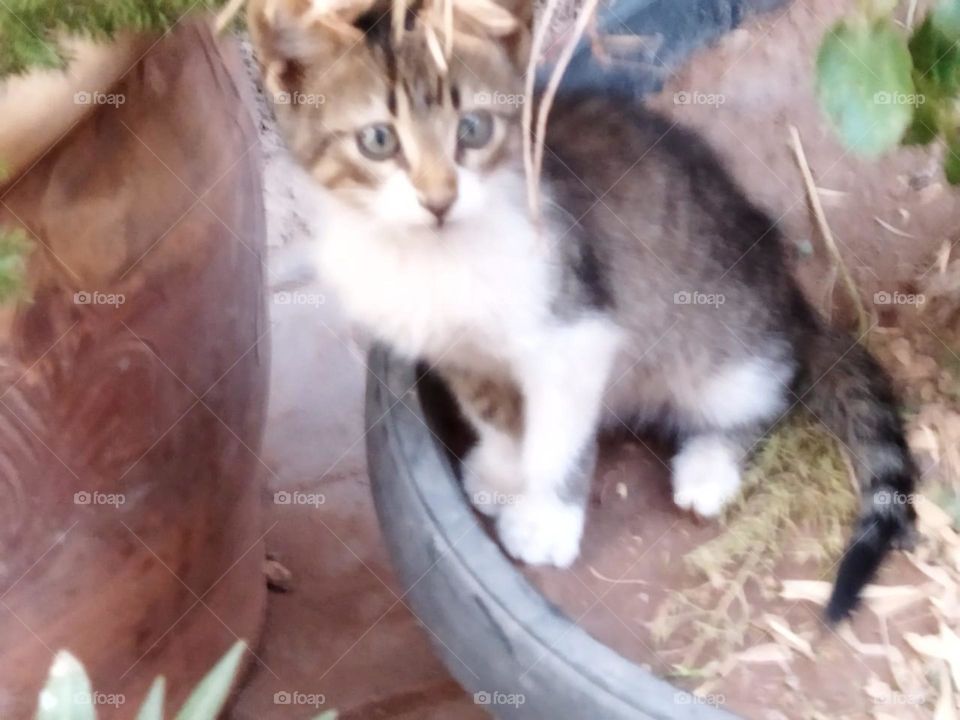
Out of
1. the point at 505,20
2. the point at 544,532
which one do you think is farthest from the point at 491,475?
the point at 505,20

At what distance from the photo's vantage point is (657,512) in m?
1.00

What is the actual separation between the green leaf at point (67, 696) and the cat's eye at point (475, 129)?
1.72 feet

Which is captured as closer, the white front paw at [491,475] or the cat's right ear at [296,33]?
the cat's right ear at [296,33]

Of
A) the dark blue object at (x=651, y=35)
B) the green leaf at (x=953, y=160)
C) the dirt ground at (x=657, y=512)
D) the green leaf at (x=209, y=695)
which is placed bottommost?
the dirt ground at (x=657, y=512)

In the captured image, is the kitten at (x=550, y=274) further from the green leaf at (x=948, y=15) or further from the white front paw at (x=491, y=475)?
the green leaf at (x=948, y=15)

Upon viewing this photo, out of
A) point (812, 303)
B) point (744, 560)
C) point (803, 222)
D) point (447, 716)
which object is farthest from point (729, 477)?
point (447, 716)

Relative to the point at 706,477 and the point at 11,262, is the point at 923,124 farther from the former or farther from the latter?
the point at 11,262

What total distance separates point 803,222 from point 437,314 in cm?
58

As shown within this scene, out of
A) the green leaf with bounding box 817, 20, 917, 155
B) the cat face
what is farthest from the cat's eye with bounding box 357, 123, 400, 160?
the green leaf with bounding box 817, 20, 917, 155

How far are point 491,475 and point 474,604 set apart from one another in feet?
0.84

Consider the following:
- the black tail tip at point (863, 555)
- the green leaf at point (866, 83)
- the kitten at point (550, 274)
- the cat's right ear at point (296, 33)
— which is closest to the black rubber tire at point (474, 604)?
the kitten at point (550, 274)

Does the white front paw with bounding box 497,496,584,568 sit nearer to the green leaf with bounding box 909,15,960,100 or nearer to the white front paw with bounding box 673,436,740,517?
the white front paw with bounding box 673,436,740,517

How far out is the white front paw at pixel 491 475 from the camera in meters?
1.02

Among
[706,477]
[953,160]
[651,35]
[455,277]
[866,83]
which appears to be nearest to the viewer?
[866,83]
